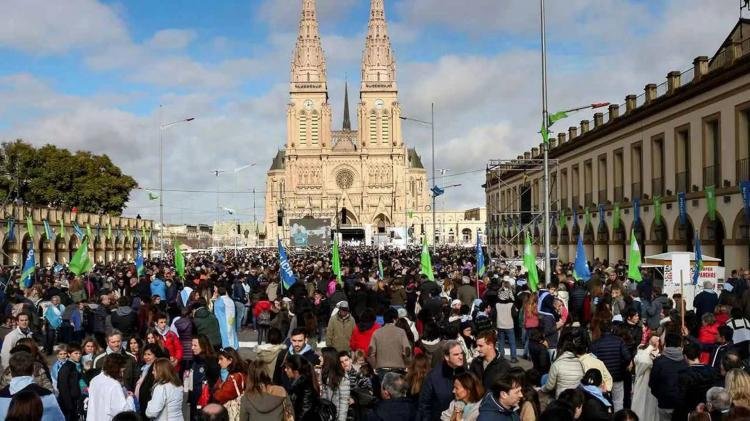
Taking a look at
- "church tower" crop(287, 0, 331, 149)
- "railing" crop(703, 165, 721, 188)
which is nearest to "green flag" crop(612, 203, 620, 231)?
"railing" crop(703, 165, 721, 188)

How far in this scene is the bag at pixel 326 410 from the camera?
765 centimetres

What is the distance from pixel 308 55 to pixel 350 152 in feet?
58.0

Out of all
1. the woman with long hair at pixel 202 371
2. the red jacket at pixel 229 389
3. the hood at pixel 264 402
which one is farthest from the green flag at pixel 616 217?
the hood at pixel 264 402

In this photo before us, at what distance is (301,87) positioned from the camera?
5684 inches

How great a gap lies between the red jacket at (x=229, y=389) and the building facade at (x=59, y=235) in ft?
86.4

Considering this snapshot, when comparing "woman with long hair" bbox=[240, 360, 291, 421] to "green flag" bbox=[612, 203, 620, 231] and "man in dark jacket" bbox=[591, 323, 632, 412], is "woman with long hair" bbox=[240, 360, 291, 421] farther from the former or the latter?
"green flag" bbox=[612, 203, 620, 231]

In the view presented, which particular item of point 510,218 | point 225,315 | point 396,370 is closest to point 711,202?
point 225,315

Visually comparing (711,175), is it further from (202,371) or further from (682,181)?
(202,371)

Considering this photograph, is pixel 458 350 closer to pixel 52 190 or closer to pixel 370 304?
pixel 370 304

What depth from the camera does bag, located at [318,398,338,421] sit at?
25.1 feet

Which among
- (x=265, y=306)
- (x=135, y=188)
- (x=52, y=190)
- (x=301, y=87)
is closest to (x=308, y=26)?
(x=301, y=87)

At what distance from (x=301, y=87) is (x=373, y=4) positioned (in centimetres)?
1810

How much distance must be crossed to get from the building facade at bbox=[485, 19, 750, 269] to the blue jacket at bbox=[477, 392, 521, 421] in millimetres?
20618

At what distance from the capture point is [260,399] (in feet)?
22.5
